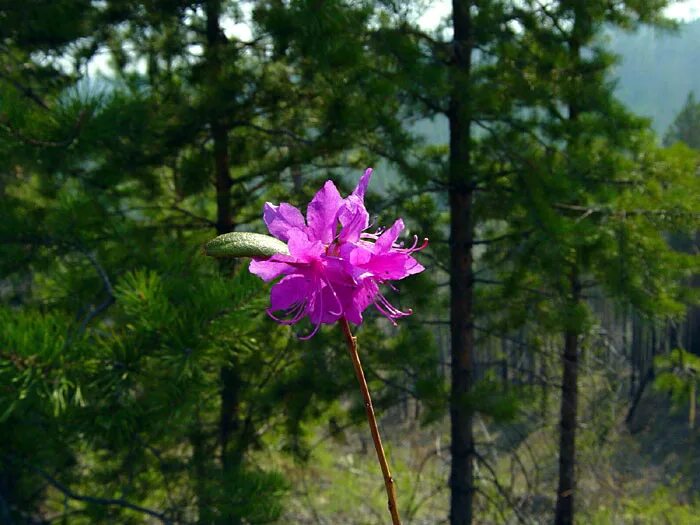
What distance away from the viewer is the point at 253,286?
169 cm

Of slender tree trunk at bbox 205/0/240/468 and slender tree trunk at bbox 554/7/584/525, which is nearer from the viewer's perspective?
slender tree trunk at bbox 205/0/240/468

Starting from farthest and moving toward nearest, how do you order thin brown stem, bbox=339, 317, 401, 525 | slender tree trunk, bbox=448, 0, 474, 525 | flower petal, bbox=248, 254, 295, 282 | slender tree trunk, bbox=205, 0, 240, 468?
1. slender tree trunk, bbox=448, 0, 474, 525
2. slender tree trunk, bbox=205, 0, 240, 468
3. flower petal, bbox=248, 254, 295, 282
4. thin brown stem, bbox=339, 317, 401, 525

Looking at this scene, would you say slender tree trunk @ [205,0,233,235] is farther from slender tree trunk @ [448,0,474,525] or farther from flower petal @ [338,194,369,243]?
flower petal @ [338,194,369,243]

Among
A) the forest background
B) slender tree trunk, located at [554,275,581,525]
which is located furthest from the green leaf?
slender tree trunk, located at [554,275,581,525]

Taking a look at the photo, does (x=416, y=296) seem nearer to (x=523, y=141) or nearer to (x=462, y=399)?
(x=462, y=399)

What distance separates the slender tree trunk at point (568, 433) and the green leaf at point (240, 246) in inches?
220

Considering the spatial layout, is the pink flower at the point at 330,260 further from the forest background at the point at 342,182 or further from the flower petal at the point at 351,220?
the forest background at the point at 342,182

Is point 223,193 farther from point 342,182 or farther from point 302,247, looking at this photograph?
point 302,247

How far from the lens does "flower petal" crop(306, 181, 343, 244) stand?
65 centimetres

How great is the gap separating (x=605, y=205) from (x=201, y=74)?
2.83m

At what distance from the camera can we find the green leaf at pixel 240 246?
535 mm

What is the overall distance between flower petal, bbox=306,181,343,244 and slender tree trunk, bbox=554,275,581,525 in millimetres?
5473

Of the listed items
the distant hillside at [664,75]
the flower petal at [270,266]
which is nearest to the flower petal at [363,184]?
the flower petal at [270,266]

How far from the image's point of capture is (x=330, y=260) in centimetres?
64
